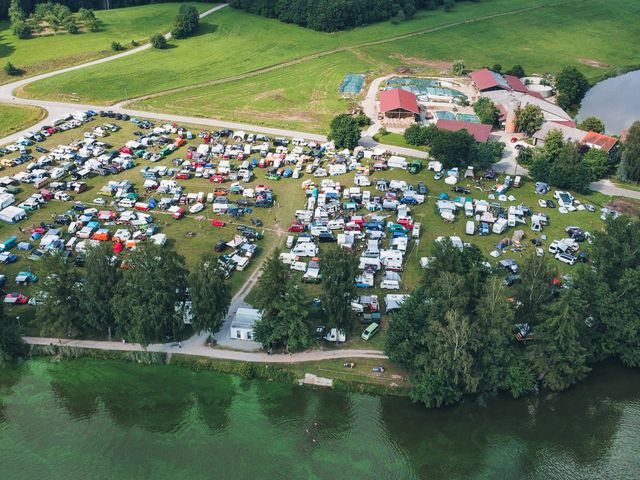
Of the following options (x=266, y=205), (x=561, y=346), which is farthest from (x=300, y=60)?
(x=561, y=346)

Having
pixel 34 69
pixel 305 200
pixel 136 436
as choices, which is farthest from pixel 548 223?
pixel 34 69

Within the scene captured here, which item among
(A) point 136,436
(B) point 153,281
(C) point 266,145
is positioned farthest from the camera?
(C) point 266,145

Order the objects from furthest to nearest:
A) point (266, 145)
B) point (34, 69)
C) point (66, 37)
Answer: point (66, 37) → point (34, 69) → point (266, 145)

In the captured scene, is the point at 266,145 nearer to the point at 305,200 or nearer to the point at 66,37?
the point at 305,200

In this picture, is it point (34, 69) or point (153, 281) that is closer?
point (153, 281)

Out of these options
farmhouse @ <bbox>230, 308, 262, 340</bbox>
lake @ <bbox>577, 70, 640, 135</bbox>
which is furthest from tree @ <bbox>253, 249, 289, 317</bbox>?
lake @ <bbox>577, 70, 640, 135</bbox>

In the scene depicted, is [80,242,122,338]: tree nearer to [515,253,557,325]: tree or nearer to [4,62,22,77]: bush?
[515,253,557,325]: tree
